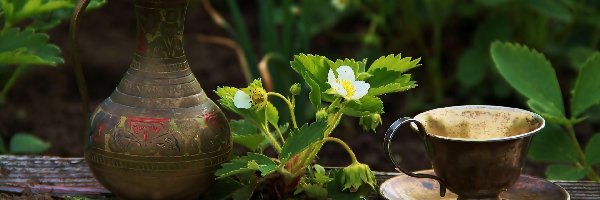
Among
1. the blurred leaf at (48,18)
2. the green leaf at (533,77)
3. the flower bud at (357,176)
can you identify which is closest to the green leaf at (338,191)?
the flower bud at (357,176)

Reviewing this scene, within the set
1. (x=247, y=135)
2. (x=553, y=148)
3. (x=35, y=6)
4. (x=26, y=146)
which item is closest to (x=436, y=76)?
(x=553, y=148)

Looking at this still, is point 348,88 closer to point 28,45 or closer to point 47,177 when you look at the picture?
point 47,177

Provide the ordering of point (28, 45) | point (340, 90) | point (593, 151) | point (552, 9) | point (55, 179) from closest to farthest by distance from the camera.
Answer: point (340, 90) → point (55, 179) → point (28, 45) → point (593, 151) → point (552, 9)

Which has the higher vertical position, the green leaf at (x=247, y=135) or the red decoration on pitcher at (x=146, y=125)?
the red decoration on pitcher at (x=146, y=125)

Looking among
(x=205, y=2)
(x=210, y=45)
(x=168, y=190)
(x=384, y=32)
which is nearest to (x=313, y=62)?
(x=168, y=190)

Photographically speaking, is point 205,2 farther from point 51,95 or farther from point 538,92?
point 538,92

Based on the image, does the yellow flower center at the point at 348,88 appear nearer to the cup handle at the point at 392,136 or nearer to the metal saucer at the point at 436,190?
the cup handle at the point at 392,136
